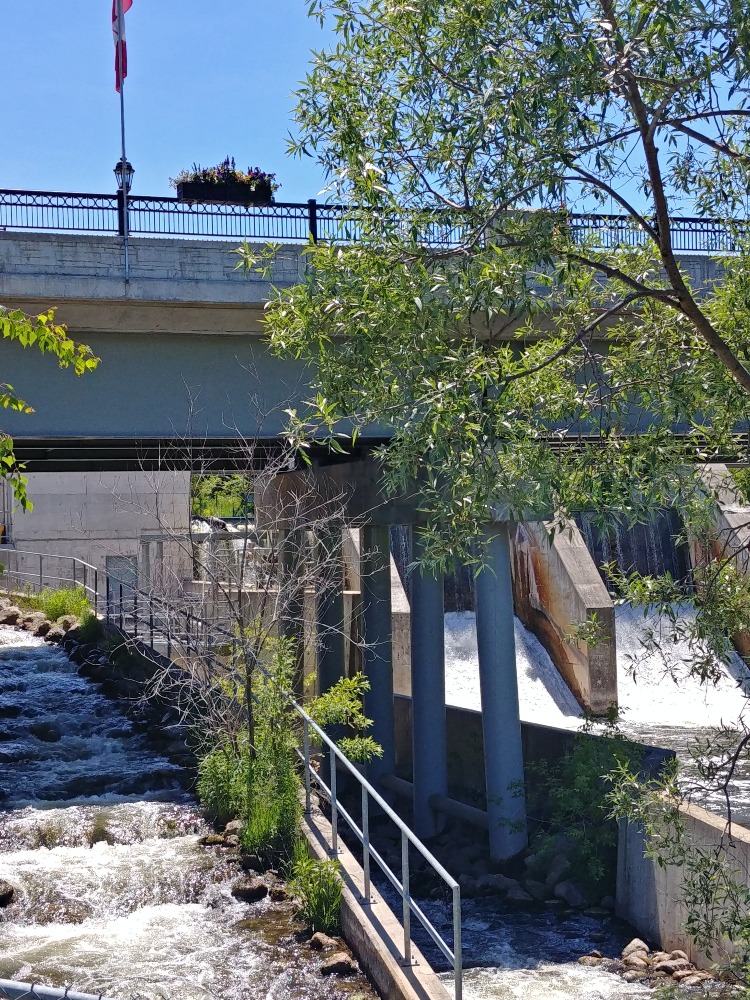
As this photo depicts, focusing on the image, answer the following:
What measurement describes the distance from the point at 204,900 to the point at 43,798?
4.34 metres

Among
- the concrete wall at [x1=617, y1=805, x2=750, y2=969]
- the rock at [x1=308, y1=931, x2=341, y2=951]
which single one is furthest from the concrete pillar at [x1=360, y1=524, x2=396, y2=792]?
the rock at [x1=308, y1=931, x2=341, y2=951]

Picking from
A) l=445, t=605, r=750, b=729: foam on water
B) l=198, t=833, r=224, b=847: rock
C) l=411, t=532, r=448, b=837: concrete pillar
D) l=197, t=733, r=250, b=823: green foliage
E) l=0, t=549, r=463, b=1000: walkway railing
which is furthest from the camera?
l=445, t=605, r=750, b=729: foam on water

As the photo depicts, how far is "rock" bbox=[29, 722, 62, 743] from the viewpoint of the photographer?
1638 centimetres

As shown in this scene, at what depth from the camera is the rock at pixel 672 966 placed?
9.90m

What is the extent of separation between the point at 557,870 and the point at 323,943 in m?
5.36

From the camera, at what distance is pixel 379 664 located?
1823cm

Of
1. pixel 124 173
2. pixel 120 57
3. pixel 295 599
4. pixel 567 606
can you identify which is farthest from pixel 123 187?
pixel 567 606

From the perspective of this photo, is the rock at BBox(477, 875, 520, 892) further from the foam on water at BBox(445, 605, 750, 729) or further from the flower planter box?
the flower planter box

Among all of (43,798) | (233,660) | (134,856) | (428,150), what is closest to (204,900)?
(134,856)

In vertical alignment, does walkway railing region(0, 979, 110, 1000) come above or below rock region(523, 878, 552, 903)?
above

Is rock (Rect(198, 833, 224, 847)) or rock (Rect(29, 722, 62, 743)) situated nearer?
rock (Rect(198, 833, 224, 847))

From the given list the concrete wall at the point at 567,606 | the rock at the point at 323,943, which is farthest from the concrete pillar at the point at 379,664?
the rock at the point at 323,943

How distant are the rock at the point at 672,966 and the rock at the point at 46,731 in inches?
378

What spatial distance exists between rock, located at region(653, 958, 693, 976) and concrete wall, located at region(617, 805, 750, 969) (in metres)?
0.13
